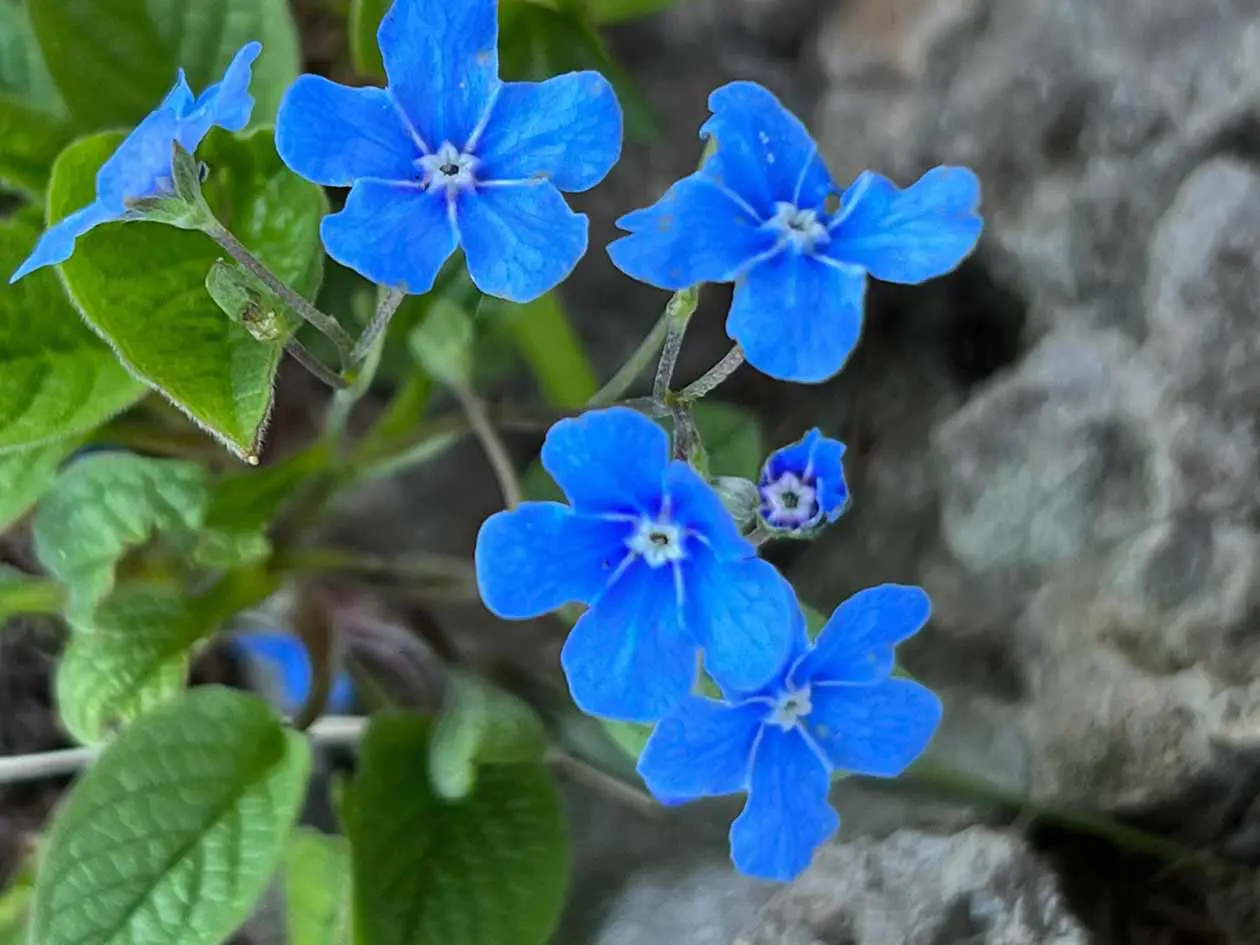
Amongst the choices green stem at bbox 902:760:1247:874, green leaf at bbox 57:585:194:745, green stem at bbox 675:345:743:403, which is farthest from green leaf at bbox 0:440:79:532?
green stem at bbox 902:760:1247:874

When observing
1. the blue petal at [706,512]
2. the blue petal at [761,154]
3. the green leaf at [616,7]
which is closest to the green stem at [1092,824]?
the blue petal at [706,512]

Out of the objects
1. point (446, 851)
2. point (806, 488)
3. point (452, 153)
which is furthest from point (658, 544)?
point (446, 851)

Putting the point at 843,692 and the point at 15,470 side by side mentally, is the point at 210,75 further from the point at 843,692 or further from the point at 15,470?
the point at 843,692

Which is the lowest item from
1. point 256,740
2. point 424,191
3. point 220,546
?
point 256,740

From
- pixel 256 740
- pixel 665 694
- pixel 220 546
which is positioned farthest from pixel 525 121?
pixel 256 740

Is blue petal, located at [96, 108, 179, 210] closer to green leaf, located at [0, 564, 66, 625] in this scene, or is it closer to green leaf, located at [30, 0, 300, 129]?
green leaf, located at [30, 0, 300, 129]

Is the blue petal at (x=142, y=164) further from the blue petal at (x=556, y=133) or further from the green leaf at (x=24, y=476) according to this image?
the green leaf at (x=24, y=476)
